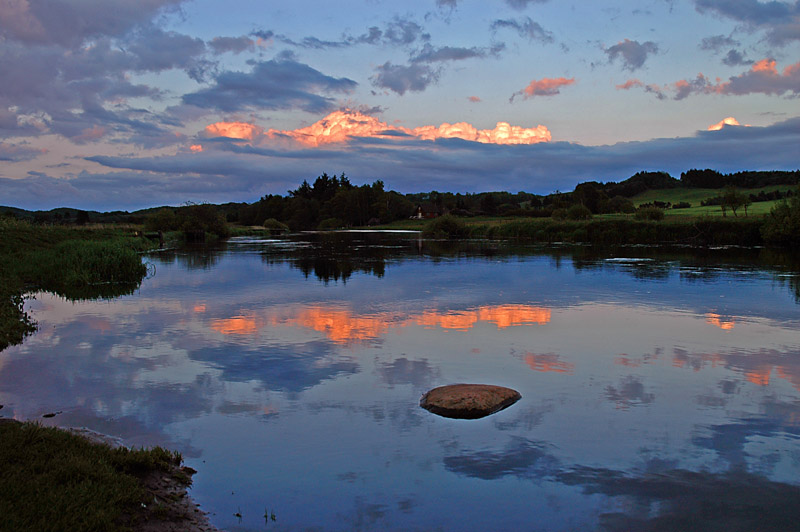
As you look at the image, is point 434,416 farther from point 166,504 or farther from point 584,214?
point 584,214

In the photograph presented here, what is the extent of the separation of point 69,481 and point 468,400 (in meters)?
5.75

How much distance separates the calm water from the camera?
→ 6512mm

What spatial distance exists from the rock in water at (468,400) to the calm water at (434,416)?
19 centimetres

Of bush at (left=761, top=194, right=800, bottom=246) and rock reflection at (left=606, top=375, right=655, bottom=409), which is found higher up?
bush at (left=761, top=194, right=800, bottom=246)

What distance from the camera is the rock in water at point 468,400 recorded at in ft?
30.0

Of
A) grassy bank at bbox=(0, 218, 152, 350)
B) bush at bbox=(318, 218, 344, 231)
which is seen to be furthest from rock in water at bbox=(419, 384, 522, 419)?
bush at bbox=(318, 218, 344, 231)

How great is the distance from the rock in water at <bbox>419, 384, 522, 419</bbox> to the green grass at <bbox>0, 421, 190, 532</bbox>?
4.08 m

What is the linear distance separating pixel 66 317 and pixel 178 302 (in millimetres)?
4209

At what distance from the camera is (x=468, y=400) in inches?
368

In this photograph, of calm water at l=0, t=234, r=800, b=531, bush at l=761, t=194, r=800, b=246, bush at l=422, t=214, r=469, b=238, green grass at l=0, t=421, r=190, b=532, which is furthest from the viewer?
bush at l=422, t=214, r=469, b=238

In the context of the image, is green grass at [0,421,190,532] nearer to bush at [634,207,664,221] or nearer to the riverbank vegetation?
the riverbank vegetation

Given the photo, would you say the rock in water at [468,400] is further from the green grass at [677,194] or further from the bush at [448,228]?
the green grass at [677,194]

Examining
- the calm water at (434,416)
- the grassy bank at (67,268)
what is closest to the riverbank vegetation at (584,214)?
the grassy bank at (67,268)

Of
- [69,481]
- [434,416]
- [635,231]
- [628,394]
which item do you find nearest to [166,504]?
[69,481]
